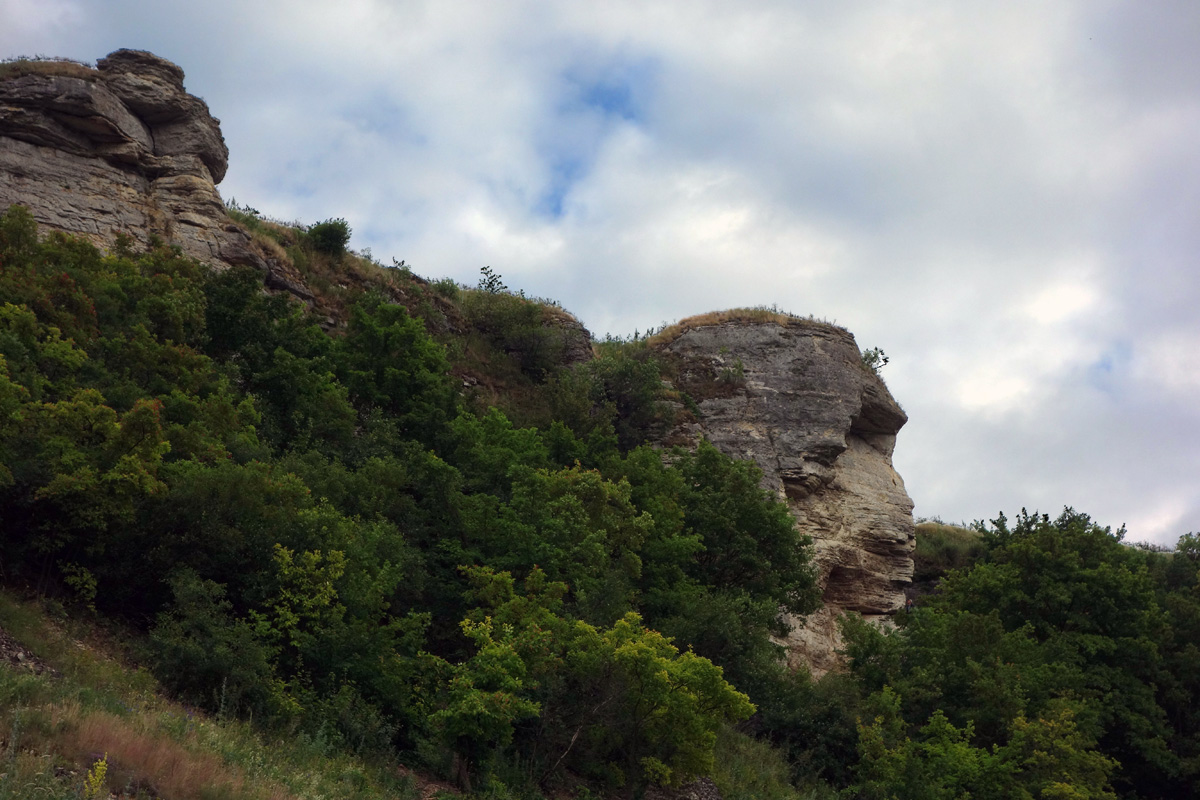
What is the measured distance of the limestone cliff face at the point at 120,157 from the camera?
94.3 ft

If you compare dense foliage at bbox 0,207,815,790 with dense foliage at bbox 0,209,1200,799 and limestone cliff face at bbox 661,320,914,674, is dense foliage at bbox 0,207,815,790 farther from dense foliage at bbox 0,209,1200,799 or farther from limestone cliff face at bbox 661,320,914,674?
limestone cliff face at bbox 661,320,914,674

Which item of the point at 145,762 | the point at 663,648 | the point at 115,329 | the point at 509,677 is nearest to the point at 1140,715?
the point at 663,648

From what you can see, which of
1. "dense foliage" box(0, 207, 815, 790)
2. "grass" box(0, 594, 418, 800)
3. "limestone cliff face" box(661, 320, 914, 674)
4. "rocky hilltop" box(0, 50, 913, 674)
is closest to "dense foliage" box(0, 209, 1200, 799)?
"dense foliage" box(0, 207, 815, 790)

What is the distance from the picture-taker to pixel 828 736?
896 inches

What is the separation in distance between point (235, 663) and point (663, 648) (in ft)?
23.1

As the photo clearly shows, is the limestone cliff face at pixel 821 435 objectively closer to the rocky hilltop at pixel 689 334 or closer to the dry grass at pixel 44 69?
the rocky hilltop at pixel 689 334

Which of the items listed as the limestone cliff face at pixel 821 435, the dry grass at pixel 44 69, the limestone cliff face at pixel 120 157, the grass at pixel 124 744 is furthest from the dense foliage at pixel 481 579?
the dry grass at pixel 44 69

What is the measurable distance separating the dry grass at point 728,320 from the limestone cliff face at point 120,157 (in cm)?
1667

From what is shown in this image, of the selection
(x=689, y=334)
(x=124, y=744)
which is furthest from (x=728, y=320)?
(x=124, y=744)

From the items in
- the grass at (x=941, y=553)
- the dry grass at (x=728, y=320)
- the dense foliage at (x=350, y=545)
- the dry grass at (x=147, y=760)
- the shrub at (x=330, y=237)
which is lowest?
the dry grass at (x=147, y=760)

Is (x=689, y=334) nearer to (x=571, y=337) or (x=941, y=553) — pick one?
(x=571, y=337)

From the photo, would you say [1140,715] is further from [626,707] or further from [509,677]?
[509,677]

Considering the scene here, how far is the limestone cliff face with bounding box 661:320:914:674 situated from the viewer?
118 ft

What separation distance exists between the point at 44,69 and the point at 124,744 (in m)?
28.3
